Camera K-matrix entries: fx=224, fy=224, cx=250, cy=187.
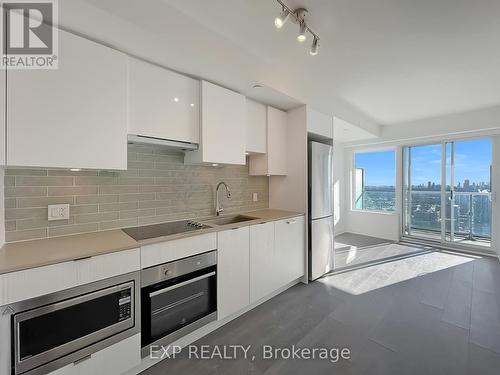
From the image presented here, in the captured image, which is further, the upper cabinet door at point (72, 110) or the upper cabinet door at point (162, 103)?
the upper cabinet door at point (162, 103)

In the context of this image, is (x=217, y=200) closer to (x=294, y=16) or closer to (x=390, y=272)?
(x=294, y=16)

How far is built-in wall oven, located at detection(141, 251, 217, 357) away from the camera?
1.57m

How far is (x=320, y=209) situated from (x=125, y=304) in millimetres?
2482

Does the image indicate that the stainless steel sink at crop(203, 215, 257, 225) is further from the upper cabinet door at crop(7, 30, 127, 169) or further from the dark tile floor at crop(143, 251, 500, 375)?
the upper cabinet door at crop(7, 30, 127, 169)

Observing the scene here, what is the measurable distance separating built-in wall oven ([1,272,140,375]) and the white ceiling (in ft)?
5.36

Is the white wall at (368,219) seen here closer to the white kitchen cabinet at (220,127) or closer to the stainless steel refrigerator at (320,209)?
the stainless steel refrigerator at (320,209)

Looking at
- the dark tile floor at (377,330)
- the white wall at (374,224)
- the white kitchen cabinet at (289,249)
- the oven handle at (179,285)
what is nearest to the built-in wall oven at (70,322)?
the oven handle at (179,285)

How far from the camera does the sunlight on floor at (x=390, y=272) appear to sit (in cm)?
289

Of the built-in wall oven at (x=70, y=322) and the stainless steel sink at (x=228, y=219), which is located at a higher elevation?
the stainless steel sink at (x=228, y=219)

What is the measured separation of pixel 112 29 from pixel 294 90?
6.15ft

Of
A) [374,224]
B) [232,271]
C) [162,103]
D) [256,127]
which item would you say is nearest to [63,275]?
[232,271]

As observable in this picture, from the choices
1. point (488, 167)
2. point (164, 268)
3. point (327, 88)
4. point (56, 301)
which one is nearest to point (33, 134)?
point (56, 301)

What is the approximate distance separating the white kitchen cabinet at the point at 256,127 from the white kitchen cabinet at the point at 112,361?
2.04 meters

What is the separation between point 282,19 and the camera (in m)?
1.57
